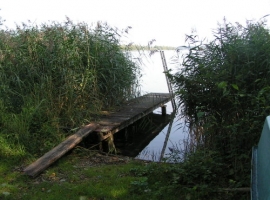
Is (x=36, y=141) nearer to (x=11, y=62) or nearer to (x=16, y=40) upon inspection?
(x=11, y=62)

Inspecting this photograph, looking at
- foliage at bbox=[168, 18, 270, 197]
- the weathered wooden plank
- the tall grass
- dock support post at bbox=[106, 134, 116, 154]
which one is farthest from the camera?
dock support post at bbox=[106, 134, 116, 154]

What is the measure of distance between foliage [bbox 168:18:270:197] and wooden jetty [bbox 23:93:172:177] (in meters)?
1.76

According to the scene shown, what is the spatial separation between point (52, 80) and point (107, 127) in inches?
52.0

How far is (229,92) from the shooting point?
11.3ft

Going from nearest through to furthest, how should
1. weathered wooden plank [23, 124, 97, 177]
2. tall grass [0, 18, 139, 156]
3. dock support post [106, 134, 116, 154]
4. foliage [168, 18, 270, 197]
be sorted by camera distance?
foliage [168, 18, 270, 197] → weathered wooden plank [23, 124, 97, 177] → tall grass [0, 18, 139, 156] → dock support post [106, 134, 116, 154]

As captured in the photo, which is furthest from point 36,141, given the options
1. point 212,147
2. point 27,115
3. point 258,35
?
point 258,35

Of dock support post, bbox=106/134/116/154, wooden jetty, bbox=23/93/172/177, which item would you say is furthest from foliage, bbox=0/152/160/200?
dock support post, bbox=106/134/116/154

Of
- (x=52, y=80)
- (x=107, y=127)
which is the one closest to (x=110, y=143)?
(x=107, y=127)

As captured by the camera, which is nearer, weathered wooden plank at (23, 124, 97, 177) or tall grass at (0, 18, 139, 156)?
weathered wooden plank at (23, 124, 97, 177)

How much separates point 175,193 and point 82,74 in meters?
3.33

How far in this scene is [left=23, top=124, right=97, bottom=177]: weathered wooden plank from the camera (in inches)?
151

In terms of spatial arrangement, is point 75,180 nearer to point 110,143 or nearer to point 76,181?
point 76,181

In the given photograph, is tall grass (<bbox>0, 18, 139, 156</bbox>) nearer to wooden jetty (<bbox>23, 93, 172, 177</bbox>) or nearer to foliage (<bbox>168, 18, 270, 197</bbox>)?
wooden jetty (<bbox>23, 93, 172, 177</bbox>)

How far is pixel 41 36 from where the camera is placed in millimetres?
5953
